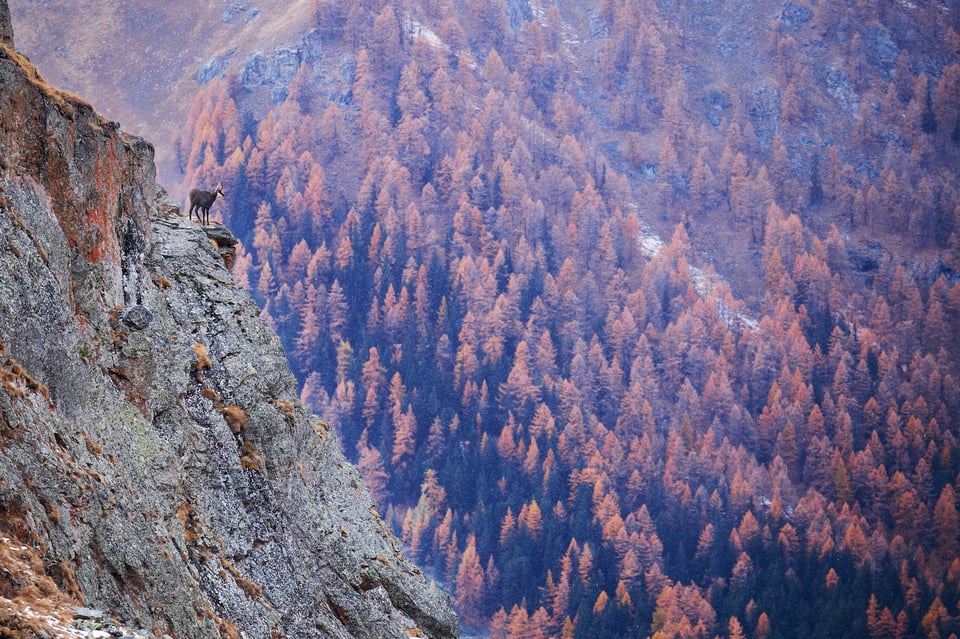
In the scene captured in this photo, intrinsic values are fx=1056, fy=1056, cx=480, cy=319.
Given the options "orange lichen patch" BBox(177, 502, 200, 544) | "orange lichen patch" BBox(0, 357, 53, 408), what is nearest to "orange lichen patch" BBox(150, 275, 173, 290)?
"orange lichen patch" BBox(177, 502, 200, 544)

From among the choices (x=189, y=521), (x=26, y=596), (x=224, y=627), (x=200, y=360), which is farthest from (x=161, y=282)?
(x=26, y=596)

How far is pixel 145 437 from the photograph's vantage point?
22.2 meters

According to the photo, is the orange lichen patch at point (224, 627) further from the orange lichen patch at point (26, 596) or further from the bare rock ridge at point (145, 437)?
the orange lichen patch at point (26, 596)

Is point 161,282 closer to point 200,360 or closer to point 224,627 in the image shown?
point 200,360

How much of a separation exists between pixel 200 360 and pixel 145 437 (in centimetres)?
438

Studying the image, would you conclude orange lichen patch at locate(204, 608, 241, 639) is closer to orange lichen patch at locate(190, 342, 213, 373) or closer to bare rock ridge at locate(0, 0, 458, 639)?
bare rock ridge at locate(0, 0, 458, 639)

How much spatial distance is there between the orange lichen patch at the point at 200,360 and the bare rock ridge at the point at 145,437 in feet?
0.14

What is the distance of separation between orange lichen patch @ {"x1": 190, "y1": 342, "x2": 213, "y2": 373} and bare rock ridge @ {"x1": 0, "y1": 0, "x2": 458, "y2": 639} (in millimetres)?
44

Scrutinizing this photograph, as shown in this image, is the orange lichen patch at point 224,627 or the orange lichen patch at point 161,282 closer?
the orange lichen patch at point 224,627

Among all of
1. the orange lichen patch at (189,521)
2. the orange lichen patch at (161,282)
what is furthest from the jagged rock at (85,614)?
the orange lichen patch at (161,282)

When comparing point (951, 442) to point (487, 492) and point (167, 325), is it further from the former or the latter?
point (167, 325)

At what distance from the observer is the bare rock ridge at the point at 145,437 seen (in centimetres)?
1742

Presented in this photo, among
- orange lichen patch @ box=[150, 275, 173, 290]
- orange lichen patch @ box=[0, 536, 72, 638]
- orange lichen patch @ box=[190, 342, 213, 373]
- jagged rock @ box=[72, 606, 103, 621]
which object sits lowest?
jagged rock @ box=[72, 606, 103, 621]

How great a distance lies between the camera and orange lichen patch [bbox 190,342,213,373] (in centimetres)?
2615
